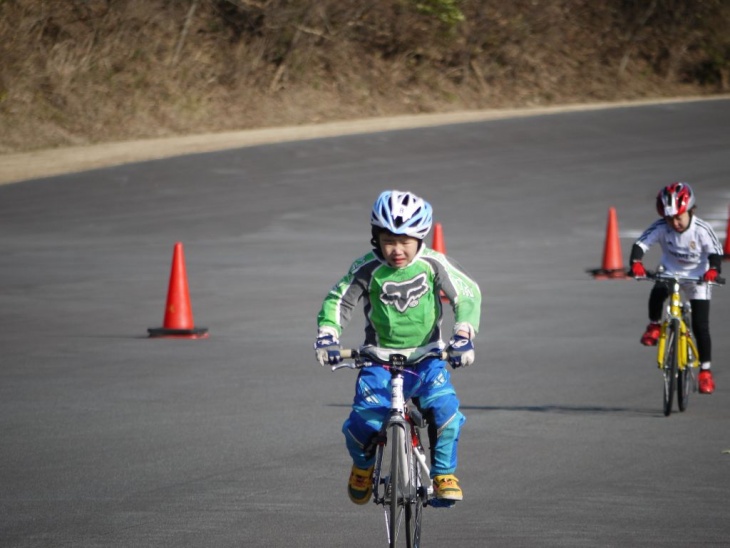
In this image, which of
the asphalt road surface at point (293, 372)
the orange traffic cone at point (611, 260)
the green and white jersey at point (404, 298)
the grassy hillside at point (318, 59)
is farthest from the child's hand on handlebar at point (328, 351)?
the grassy hillside at point (318, 59)

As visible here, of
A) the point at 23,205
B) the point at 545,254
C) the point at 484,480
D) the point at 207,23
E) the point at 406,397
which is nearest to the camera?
the point at 406,397

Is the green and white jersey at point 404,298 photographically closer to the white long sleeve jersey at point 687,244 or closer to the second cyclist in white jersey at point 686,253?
the second cyclist in white jersey at point 686,253

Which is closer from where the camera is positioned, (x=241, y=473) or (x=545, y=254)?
(x=241, y=473)

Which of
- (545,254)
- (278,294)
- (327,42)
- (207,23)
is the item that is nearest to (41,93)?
(207,23)

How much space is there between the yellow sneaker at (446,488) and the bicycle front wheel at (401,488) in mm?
138

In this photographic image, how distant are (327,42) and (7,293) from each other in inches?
1063

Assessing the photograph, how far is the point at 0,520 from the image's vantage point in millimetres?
7145

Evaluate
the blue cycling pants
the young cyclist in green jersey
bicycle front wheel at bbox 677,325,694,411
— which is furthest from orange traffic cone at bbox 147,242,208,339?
the blue cycling pants

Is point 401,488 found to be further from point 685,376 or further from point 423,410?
point 685,376

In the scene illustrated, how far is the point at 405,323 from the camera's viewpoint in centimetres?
652

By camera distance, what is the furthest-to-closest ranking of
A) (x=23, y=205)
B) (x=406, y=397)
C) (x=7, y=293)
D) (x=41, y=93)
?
(x=41, y=93) → (x=23, y=205) → (x=7, y=293) → (x=406, y=397)

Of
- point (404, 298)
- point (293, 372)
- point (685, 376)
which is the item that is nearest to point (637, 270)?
point (685, 376)

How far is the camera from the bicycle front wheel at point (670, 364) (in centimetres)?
1061

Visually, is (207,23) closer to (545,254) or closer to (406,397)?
(545,254)
